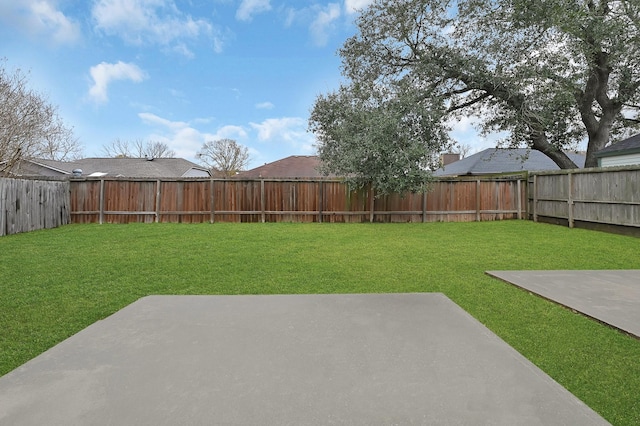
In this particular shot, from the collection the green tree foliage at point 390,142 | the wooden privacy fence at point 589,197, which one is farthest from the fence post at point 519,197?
the green tree foliage at point 390,142

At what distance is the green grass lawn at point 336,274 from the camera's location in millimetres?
2031

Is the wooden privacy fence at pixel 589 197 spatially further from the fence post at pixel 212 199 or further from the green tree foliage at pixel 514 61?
the fence post at pixel 212 199

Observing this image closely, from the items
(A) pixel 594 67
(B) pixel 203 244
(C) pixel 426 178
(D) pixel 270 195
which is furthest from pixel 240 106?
(A) pixel 594 67

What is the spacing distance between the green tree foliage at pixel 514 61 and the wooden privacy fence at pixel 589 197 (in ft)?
9.16

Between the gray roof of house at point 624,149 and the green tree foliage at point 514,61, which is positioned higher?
the green tree foliage at point 514,61

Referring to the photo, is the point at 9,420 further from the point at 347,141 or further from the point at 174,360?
the point at 347,141

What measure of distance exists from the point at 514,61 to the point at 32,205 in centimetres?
1394

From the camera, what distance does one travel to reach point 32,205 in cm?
852

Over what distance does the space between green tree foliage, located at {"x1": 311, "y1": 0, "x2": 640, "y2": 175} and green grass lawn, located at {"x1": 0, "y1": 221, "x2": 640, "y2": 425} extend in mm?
5252

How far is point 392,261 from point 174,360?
3570 mm

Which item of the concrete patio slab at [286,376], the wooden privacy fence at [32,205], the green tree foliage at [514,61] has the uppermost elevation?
the green tree foliage at [514,61]

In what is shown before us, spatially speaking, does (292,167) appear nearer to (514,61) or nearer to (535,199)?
(514,61)

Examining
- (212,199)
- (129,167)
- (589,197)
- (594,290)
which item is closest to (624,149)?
(589,197)

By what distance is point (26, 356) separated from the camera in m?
1.98
